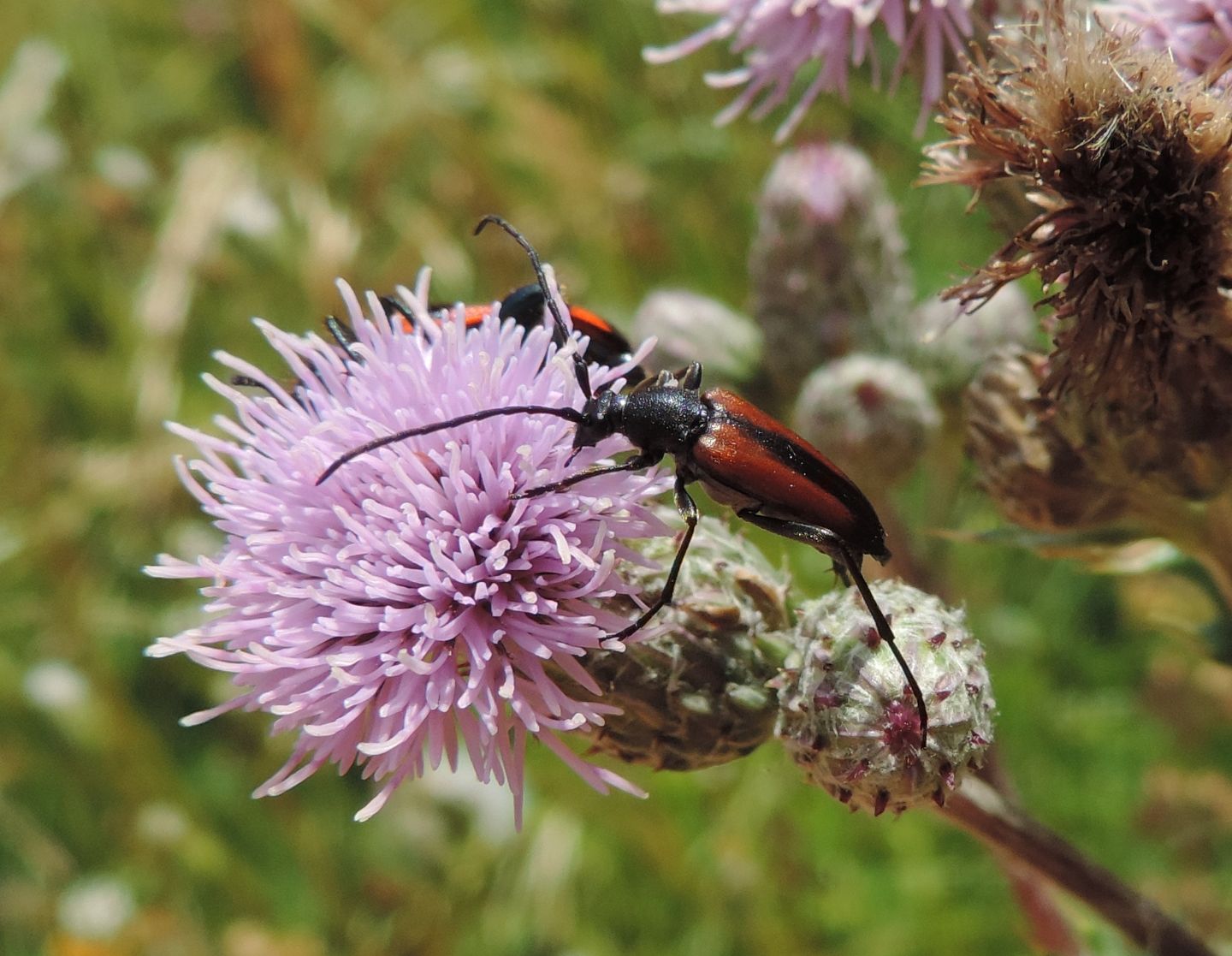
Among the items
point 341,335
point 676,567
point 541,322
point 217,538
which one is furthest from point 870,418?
point 217,538

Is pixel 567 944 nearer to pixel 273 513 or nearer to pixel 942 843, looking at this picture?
pixel 942 843

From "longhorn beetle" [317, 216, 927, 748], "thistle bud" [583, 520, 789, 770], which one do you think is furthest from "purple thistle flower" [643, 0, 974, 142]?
"thistle bud" [583, 520, 789, 770]

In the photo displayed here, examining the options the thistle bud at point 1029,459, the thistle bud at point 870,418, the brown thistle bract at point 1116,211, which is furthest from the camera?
the thistle bud at point 870,418

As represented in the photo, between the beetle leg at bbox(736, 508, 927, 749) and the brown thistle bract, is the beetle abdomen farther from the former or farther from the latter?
the brown thistle bract

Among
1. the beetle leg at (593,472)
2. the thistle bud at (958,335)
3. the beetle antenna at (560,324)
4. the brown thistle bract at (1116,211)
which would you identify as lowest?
the thistle bud at (958,335)

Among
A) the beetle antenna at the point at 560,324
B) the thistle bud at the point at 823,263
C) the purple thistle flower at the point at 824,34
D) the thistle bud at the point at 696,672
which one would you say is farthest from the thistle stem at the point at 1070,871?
the thistle bud at the point at 823,263

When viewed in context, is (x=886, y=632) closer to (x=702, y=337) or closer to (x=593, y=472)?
(x=593, y=472)

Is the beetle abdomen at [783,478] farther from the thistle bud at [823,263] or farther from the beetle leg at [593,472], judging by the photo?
the thistle bud at [823,263]
